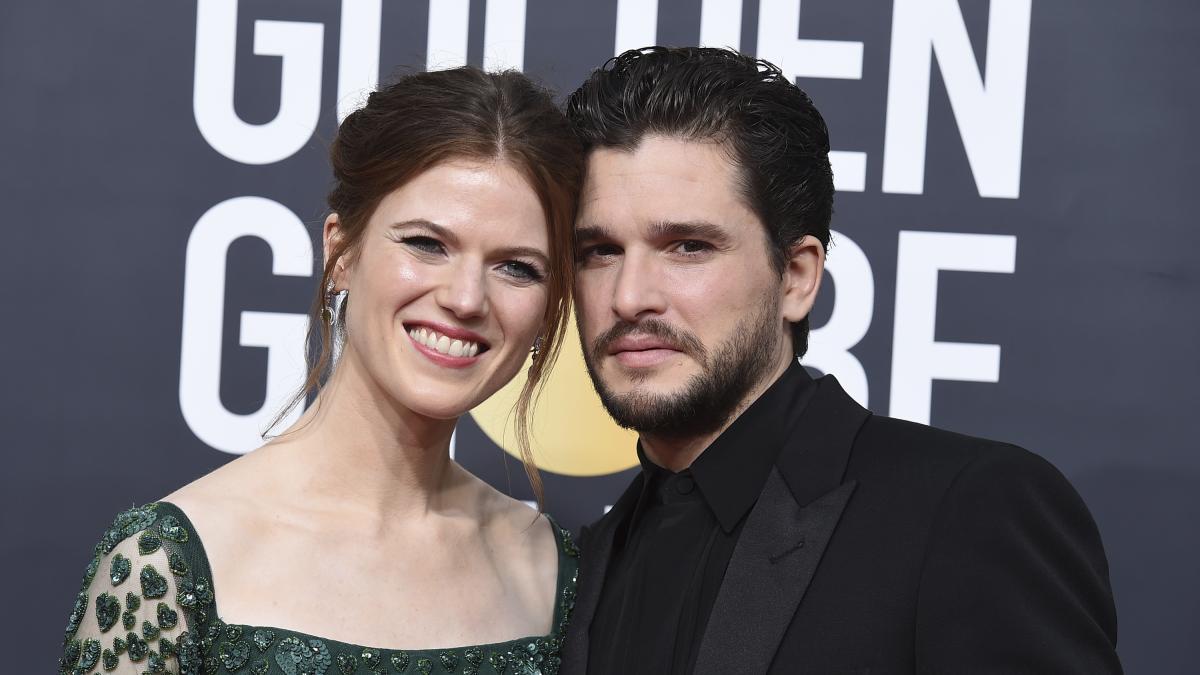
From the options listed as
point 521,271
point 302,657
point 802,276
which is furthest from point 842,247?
point 302,657

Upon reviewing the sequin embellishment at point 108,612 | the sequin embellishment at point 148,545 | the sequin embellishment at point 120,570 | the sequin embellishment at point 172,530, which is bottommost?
the sequin embellishment at point 108,612

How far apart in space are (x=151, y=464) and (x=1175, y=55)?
2627 mm

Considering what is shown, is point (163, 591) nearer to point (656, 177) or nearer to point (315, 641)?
point (315, 641)

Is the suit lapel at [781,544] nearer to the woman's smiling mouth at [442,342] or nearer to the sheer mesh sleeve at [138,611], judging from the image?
the woman's smiling mouth at [442,342]

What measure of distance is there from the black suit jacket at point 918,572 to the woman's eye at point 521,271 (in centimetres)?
51

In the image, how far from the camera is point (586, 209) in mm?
2133

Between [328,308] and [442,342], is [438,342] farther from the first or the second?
[328,308]

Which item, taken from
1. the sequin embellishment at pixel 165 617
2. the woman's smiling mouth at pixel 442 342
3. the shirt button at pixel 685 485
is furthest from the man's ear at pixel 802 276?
the sequin embellishment at pixel 165 617

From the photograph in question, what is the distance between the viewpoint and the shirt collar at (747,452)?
1.95 m

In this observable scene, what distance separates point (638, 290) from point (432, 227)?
1.17ft

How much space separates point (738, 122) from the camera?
2.15 metres

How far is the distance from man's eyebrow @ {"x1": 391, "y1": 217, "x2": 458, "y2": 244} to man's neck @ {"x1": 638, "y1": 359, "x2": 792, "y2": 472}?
48 cm

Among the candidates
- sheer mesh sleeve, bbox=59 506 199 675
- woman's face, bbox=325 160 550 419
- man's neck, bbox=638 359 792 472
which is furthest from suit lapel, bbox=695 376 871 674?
sheer mesh sleeve, bbox=59 506 199 675

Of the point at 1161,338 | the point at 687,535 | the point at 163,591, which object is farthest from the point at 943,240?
the point at 163,591
